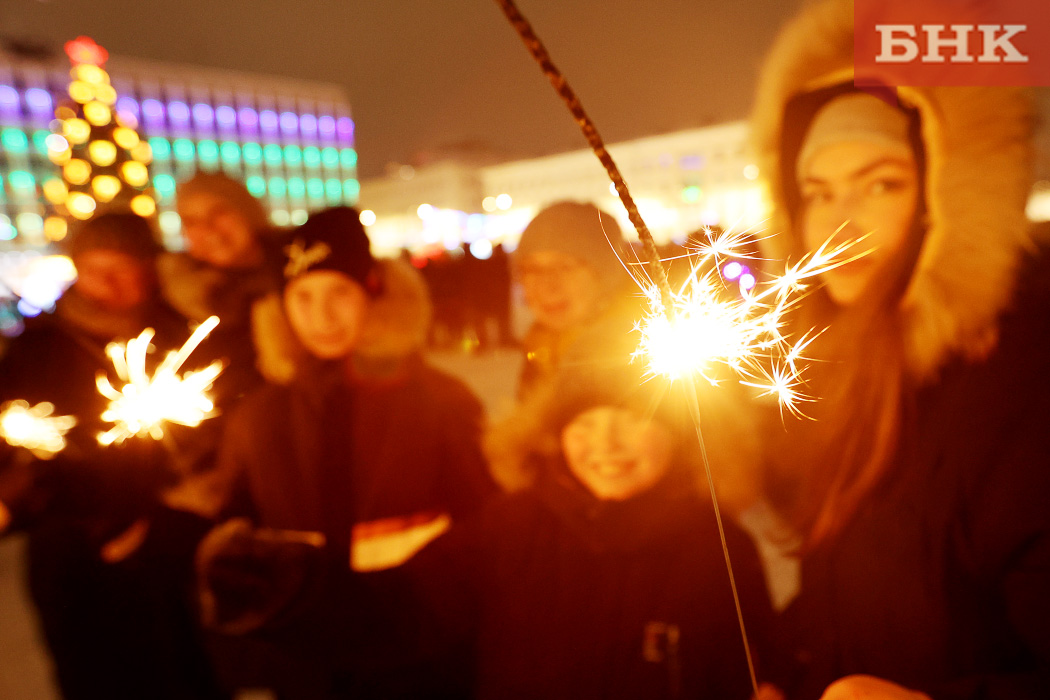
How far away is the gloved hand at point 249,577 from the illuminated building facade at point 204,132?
1.18 meters

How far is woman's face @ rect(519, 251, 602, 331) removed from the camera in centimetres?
172

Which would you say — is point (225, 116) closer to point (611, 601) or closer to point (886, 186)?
point (611, 601)

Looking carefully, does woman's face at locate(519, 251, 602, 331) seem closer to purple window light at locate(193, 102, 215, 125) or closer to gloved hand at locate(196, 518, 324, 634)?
gloved hand at locate(196, 518, 324, 634)

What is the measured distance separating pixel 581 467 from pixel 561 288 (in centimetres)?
65

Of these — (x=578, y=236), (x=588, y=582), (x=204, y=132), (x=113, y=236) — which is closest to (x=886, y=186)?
(x=578, y=236)

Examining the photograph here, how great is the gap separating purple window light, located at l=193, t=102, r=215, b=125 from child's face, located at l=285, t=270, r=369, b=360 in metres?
12.9

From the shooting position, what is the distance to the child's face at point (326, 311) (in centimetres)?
169

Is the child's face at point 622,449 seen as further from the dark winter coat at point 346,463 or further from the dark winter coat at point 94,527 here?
the dark winter coat at point 94,527

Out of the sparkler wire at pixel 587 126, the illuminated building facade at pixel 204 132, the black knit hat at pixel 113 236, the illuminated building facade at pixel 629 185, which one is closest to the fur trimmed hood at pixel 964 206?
the illuminated building facade at pixel 629 185

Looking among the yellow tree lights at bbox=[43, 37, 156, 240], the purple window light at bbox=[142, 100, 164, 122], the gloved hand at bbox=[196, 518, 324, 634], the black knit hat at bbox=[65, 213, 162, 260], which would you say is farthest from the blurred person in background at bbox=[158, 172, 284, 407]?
the purple window light at bbox=[142, 100, 164, 122]

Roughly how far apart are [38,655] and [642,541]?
10.4ft

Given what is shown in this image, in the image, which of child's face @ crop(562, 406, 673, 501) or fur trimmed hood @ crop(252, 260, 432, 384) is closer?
child's face @ crop(562, 406, 673, 501)

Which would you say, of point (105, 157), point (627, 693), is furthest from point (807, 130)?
point (105, 157)

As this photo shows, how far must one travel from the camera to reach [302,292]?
67.1 inches
